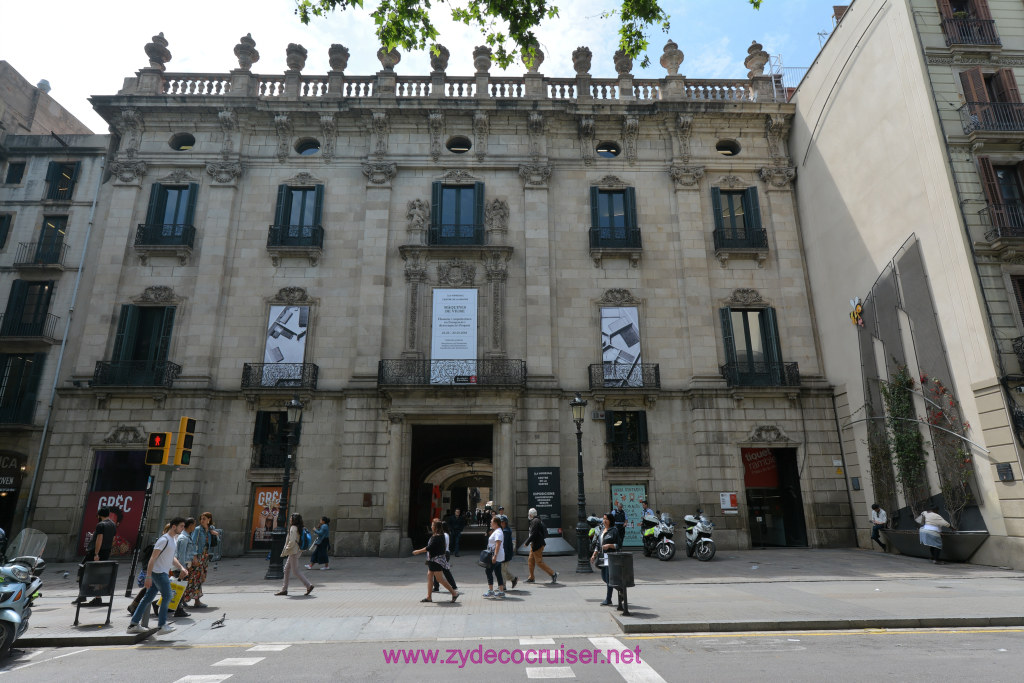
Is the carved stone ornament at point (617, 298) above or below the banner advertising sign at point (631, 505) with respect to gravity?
above

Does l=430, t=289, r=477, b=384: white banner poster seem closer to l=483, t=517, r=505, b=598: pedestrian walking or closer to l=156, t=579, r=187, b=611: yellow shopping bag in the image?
l=483, t=517, r=505, b=598: pedestrian walking

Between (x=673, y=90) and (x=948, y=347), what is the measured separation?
50.7 feet

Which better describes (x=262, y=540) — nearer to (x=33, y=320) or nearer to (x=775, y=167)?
(x=33, y=320)

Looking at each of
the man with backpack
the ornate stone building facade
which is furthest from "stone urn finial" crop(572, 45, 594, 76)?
the man with backpack

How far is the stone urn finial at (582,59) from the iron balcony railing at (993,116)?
14462 mm

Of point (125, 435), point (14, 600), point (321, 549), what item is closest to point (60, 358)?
point (125, 435)

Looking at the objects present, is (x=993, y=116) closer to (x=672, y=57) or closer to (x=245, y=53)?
(x=672, y=57)

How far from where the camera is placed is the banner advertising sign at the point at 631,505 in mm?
20453

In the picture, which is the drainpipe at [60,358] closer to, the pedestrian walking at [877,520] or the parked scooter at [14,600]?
the parked scooter at [14,600]

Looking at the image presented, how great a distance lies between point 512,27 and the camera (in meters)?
10.4

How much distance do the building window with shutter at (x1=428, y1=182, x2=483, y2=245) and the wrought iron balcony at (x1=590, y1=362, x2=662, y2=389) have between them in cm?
726

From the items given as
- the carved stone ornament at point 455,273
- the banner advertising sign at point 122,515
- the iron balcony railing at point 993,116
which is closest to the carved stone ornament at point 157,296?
the banner advertising sign at point 122,515

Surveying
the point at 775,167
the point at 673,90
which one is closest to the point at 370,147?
the point at 673,90

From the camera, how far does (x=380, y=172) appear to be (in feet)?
77.5
